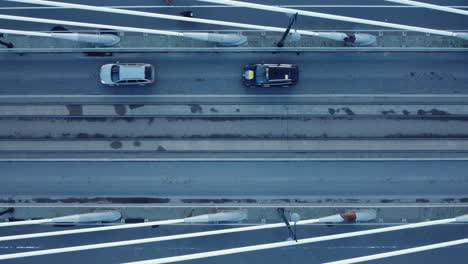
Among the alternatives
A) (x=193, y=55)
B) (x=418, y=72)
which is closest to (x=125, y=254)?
(x=193, y=55)

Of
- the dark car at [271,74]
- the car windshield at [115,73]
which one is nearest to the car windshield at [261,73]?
the dark car at [271,74]

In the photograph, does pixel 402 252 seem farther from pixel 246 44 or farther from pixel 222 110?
pixel 246 44

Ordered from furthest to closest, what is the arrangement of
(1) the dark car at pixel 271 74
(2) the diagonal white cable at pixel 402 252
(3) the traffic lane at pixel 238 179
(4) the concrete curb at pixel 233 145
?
(4) the concrete curb at pixel 233 145 < (3) the traffic lane at pixel 238 179 < (1) the dark car at pixel 271 74 < (2) the diagonal white cable at pixel 402 252

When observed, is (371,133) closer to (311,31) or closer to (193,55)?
(311,31)

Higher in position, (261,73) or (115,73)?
(115,73)

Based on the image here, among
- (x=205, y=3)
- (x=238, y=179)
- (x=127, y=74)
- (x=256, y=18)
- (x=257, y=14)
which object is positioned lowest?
(x=238, y=179)

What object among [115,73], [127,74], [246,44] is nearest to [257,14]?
[246,44]

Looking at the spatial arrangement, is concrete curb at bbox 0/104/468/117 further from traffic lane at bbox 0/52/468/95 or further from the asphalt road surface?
the asphalt road surface

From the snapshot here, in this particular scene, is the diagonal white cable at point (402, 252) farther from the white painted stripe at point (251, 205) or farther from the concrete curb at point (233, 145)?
the concrete curb at point (233, 145)

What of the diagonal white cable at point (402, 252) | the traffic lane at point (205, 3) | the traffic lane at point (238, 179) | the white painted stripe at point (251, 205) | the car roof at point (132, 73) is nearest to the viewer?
the diagonal white cable at point (402, 252)
